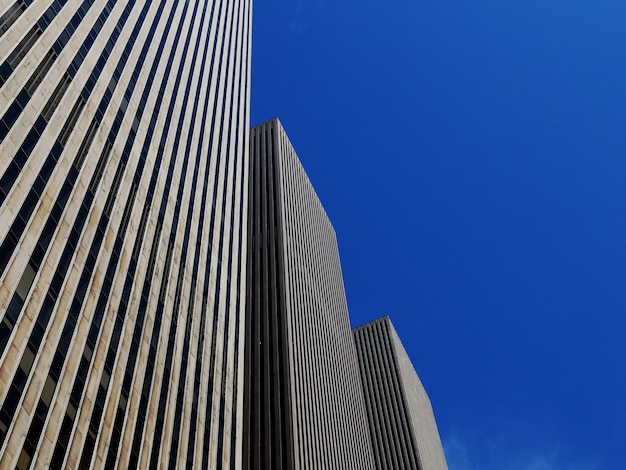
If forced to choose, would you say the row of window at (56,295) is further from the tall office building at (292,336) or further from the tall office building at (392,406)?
the tall office building at (392,406)

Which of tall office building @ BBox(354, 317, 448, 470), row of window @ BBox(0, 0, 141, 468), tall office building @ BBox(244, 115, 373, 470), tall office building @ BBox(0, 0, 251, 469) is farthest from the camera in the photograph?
tall office building @ BBox(354, 317, 448, 470)

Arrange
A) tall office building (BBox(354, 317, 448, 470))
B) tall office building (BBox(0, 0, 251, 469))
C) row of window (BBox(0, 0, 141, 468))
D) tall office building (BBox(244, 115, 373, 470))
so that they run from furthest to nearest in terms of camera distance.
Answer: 1. tall office building (BBox(354, 317, 448, 470))
2. tall office building (BBox(244, 115, 373, 470))
3. tall office building (BBox(0, 0, 251, 469))
4. row of window (BBox(0, 0, 141, 468))

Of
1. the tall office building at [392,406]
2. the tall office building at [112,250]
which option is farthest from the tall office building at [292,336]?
the tall office building at [392,406]

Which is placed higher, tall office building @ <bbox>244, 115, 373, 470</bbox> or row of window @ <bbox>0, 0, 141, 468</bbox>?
tall office building @ <bbox>244, 115, 373, 470</bbox>

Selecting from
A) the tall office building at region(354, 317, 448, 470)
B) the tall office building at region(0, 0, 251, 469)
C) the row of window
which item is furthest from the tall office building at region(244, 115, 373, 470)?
the row of window

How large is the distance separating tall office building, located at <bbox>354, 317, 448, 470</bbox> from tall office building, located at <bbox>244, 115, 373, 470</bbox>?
2132 cm

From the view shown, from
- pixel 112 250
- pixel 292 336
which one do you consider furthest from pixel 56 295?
pixel 292 336

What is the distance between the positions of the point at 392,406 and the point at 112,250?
107783 millimetres

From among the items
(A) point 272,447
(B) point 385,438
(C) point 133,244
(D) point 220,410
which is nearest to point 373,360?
(B) point 385,438

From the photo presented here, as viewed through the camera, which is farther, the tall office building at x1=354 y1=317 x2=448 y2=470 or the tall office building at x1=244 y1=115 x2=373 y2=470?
the tall office building at x1=354 y1=317 x2=448 y2=470

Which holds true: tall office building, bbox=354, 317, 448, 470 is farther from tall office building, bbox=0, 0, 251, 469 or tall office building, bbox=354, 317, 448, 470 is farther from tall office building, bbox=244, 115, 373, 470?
tall office building, bbox=0, 0, 251, 469

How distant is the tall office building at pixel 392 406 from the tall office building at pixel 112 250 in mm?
75582

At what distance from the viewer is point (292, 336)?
85875mm

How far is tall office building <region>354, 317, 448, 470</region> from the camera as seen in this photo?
130750mm
